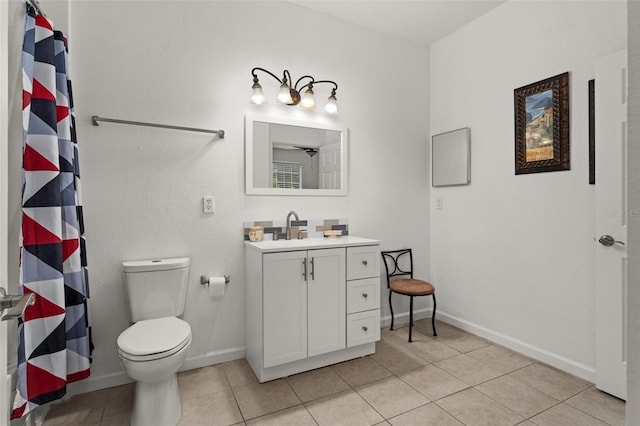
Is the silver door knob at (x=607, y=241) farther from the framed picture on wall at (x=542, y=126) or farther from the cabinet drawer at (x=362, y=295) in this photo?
the cabinet drawer at (x=362, y=295)

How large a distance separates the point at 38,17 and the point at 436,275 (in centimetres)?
343

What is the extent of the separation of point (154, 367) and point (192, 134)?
1.50 meters

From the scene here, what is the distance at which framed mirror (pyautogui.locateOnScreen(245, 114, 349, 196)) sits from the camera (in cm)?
244

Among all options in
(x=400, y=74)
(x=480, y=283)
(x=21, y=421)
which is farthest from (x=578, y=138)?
(x=21, y=421)

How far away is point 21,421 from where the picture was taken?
1.40 meters

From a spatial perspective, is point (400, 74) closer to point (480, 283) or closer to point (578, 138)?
point (578, 138)

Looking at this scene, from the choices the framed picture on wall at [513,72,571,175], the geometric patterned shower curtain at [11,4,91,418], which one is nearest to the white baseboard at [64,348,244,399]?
the geometric patterned shower curtain at [11,4,91,418]

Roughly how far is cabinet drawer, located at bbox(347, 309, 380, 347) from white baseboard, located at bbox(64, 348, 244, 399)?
33.3 inches

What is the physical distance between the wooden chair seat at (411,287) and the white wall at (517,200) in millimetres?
456

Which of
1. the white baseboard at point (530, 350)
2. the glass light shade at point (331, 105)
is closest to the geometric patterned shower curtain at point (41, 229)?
the glass light shade at point (331, 105)

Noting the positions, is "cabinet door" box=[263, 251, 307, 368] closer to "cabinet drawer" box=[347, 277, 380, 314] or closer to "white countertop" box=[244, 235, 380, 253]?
"white countertop" box=[244, 235, 380, 253]

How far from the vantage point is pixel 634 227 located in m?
0.50

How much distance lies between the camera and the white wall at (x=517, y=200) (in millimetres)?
2078

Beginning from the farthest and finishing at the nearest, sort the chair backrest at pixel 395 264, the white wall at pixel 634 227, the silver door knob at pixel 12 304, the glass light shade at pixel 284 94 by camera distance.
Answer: the chair backrest at pixel 395 264, the glass light shade at pixel 284 94, the silver door knob at pixel 12 304, the white wall at pixel 634 227
